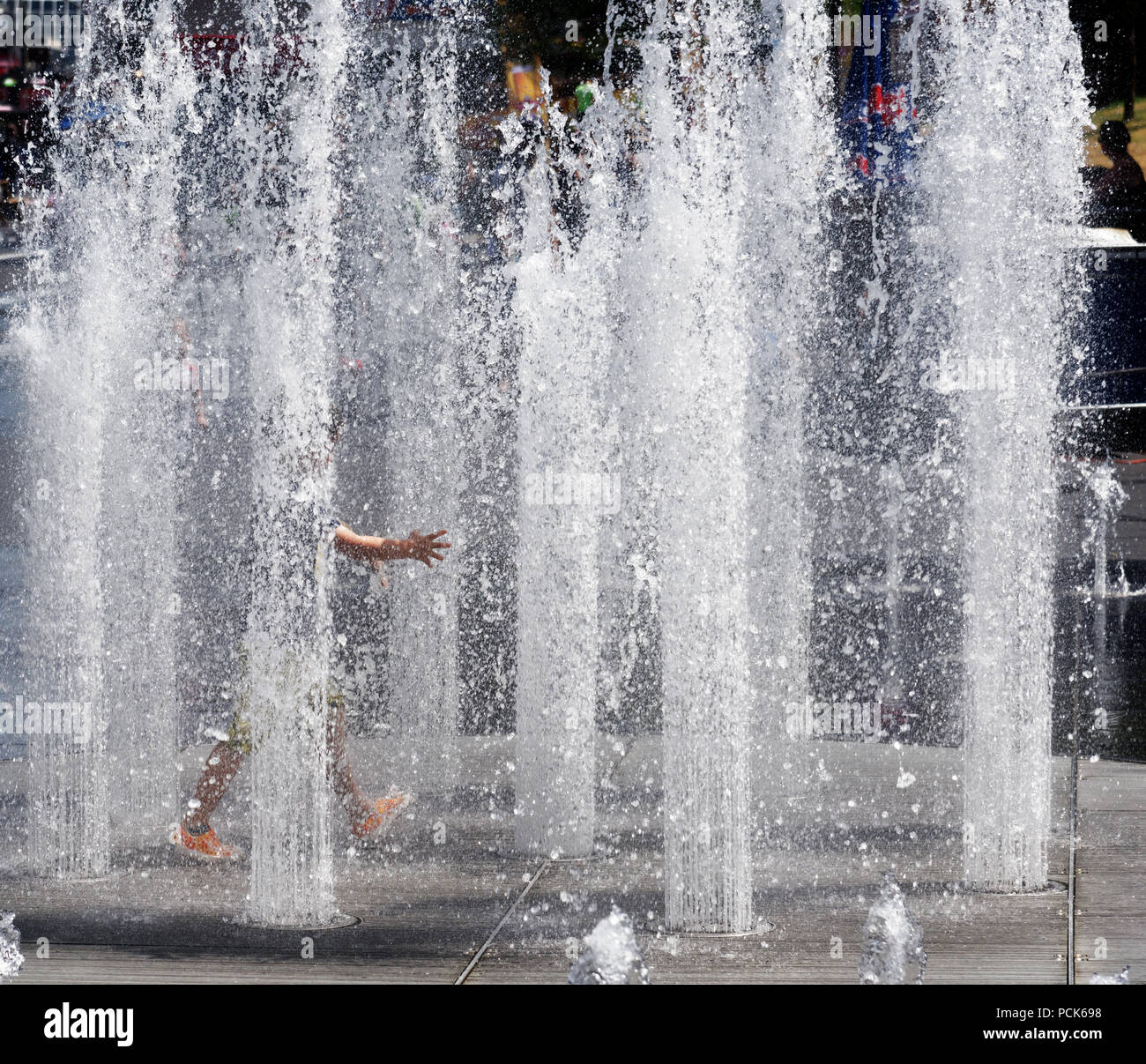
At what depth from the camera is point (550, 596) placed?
222 inches

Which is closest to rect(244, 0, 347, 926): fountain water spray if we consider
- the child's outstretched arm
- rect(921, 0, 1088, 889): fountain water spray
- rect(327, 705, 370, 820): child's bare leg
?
the child's outstretched arm

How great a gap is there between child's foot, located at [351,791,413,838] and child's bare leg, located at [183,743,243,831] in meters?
0.42

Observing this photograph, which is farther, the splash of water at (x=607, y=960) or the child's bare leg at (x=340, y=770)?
the child's bare leg at (x=340, y=770)

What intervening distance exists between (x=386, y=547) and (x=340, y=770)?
0.76 metres

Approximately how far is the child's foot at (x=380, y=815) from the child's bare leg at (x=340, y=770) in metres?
0.02

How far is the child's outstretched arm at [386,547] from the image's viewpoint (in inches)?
204

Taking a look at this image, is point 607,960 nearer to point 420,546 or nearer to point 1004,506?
point 420,546

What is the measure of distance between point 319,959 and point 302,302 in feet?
5.45

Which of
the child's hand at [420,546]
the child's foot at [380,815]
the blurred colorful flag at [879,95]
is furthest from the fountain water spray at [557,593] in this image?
the blurred colorful flag at [879,95]

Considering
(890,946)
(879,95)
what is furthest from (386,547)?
(879,95)

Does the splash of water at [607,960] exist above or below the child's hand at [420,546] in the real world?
below

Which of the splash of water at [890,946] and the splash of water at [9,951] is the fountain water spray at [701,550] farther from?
the splash of water at [9,951]

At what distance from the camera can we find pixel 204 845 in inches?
213
